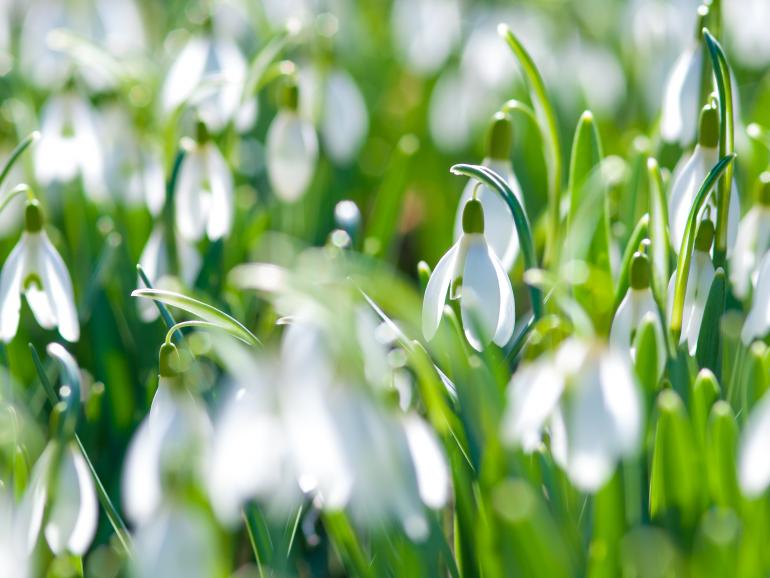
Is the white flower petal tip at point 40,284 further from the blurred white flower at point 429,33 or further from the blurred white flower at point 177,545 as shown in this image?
the blurred white flower at point 429,33

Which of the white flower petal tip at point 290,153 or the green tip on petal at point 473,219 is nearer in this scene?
the green tip on petal at point 473,219

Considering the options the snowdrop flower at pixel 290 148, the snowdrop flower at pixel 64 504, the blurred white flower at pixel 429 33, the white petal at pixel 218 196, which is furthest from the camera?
the blurred white flower at pixel 429 33

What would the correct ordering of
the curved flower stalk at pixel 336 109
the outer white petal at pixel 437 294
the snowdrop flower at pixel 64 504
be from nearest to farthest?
the snowdrop flower at pixel 64 504 → the outer white petal at pixel 437 294 → the curved flower stalk at pixel 336 109

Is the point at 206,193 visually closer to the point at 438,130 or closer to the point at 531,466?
the point at 531,466

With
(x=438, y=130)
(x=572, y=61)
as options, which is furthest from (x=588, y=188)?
(x=572, y=61)

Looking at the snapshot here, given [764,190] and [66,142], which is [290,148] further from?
[764,190]

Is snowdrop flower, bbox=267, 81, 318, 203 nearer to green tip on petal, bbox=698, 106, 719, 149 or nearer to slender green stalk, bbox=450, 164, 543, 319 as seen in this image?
slender green stalk, bbox=450, 164, 543, 319

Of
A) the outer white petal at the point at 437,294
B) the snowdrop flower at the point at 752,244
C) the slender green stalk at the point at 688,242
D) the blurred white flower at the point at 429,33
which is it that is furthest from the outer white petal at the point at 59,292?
the blurred white flower at the point at 429,33
